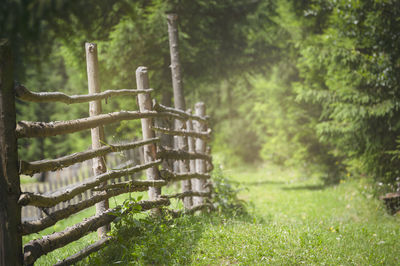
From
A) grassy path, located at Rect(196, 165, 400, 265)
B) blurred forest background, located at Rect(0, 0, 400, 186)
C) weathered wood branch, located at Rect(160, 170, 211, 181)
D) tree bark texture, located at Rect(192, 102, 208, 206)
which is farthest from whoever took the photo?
tree bark texture, located at Rect(192, 102, 208, 206)

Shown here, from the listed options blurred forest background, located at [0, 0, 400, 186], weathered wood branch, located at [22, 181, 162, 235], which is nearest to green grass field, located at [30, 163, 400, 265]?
weathered wood branch, located at [22, 181, 162, 235]

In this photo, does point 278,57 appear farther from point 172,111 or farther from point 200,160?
point 172,111

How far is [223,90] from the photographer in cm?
2156

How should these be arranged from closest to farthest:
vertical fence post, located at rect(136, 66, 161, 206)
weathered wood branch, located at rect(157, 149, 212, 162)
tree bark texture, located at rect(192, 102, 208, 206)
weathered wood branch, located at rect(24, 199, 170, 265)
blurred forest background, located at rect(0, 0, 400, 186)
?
weathered wood branch, located at rect(24, 199, 170, 265) → blurred forest background, located at rect(0, 0, 400, 186) → vertical fence post, located at rect(136, 66, 161, 206) → weathered wood branch, located at rect(157, 149, 212, 162) → tree bark texture, located at rect(192, 102, 208, 206)

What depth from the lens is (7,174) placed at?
283 centimetres

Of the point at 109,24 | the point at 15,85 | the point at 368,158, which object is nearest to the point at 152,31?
the point at 109,24

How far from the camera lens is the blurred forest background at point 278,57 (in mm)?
3332

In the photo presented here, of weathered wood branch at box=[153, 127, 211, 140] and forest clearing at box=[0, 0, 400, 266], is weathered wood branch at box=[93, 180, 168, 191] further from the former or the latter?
weathered wood branch at box=[153, 127, 211, 140]

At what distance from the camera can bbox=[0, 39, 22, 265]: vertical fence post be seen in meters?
2.80

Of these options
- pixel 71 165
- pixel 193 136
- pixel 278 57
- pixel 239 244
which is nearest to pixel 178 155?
pixel 193 136

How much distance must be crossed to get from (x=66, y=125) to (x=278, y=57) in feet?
39.2

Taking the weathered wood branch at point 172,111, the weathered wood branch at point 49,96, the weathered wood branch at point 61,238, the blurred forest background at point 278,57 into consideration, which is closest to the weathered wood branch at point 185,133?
the weathered wood branch at point 172,111

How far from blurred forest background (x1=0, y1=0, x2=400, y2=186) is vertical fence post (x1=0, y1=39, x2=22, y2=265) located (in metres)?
0.19

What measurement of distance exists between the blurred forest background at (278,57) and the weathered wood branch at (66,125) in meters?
0.37
